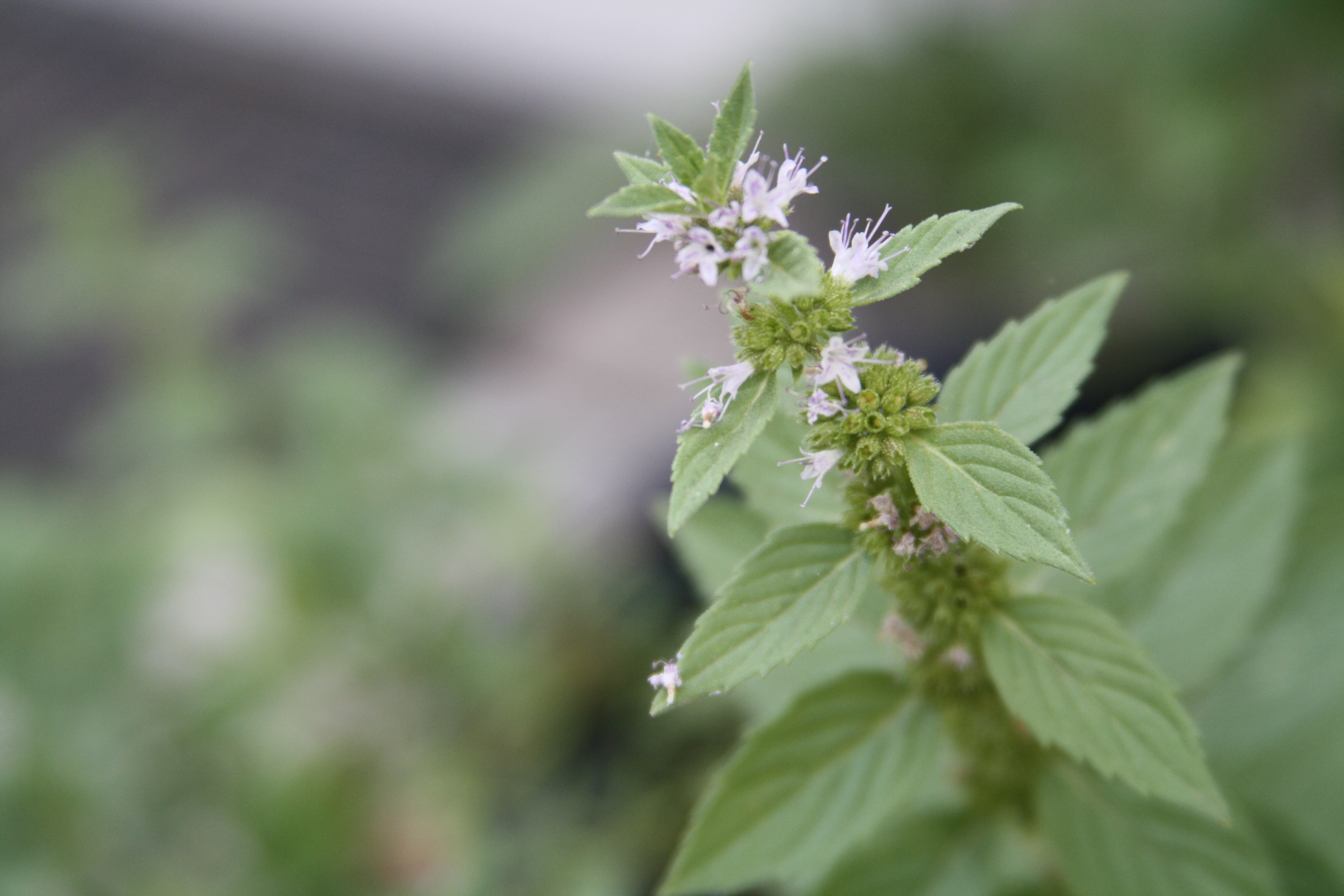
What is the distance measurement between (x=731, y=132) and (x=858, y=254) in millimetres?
93

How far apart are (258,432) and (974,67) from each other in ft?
5.89

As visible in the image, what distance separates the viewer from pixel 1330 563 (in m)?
0.97

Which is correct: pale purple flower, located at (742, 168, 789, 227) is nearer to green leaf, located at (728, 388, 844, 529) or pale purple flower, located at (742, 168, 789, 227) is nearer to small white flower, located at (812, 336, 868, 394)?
small white flower, located at (812, 336, 868, 394)

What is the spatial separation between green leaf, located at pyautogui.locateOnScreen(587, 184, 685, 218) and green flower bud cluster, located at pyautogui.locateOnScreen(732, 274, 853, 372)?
0.23 feet

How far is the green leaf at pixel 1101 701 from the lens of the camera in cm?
56

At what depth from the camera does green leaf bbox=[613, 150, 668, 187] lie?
0.53 meters

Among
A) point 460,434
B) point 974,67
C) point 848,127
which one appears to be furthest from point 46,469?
point 974,67

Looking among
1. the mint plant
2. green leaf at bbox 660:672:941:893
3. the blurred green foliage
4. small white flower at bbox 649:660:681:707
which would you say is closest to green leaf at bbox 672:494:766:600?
the mint plant

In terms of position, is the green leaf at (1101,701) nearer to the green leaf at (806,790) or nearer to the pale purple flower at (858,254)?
the green leaf at (806,790)

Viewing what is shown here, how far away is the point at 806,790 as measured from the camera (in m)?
0.65

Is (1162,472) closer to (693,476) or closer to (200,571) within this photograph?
(693,476)

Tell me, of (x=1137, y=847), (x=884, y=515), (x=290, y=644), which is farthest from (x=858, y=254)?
(x=290, y=644)

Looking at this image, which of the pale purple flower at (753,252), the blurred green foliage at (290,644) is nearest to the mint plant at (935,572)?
the pale purple flower at (753,252)

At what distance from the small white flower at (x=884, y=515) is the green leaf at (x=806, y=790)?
15 cm
